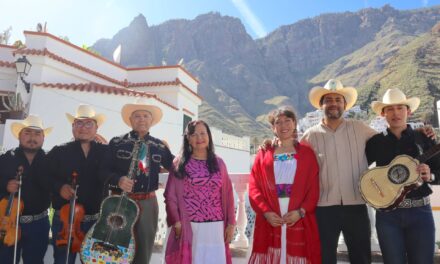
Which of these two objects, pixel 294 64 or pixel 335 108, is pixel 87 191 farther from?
pixel 294 64

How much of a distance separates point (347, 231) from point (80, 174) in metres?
2.58

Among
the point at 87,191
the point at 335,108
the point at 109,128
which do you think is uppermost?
the point at 109,128

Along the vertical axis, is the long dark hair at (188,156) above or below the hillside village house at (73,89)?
below

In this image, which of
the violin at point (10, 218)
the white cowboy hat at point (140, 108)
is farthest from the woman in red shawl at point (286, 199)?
the violin at point (10, 218)

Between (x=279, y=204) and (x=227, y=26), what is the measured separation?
134 metres

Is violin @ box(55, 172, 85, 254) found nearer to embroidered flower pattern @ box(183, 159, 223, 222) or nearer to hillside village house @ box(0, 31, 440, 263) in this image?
embroidered flower pattern @ box(183, 159, 223, 222)

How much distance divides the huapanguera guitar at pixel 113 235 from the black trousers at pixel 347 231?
1.65 m

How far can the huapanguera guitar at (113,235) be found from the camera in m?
3.12

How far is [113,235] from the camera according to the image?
3.14m

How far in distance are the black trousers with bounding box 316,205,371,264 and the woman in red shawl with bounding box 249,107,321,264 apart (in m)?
0.10

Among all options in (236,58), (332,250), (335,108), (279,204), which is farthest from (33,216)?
(236,58)

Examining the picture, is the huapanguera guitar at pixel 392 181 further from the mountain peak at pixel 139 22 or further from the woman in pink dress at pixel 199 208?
the mountain peak at pixel 139 22

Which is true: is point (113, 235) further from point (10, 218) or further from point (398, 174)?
point (398, 174)

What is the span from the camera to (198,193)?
10.6 feet
